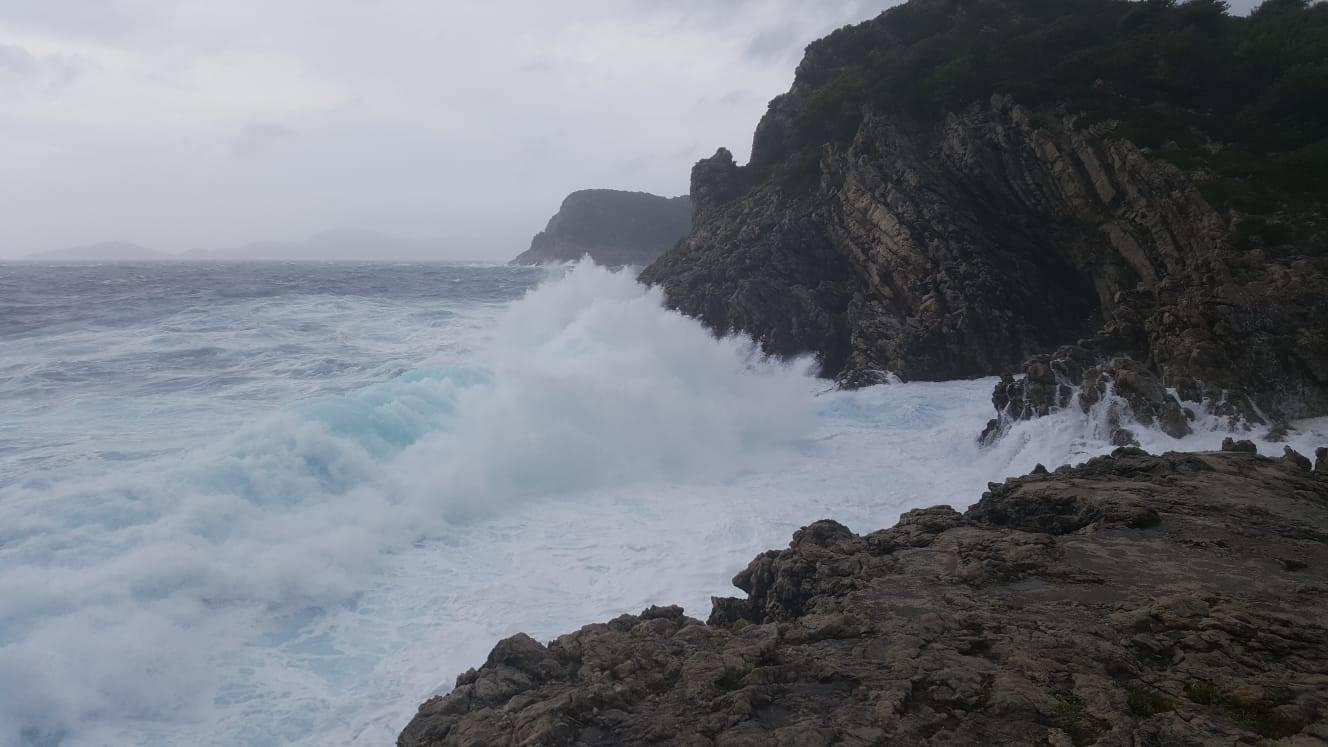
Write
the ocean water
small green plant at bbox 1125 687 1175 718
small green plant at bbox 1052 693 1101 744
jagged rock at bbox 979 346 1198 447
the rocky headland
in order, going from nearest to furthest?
small green plant at bbox 1052 693 1101 744, small green plant at bbox 1125 687 1175 718, the rocky headland, the ocean water, jagged rock at bbox 979 346 1198 447

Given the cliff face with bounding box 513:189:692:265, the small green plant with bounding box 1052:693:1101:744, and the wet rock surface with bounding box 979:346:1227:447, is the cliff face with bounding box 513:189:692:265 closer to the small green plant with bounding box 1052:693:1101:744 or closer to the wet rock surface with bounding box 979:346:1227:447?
the wet rock surface with bounding box 979:346:1227:447

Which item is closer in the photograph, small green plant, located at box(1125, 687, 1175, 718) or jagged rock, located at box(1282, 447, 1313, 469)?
small green plant, located at box(1125, 687, 1175, 718)

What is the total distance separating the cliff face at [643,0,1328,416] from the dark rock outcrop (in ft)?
25.2

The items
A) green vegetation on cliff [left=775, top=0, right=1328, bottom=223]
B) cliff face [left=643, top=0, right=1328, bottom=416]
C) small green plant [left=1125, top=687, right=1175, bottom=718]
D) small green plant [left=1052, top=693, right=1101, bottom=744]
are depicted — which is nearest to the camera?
small green plant [left=1052, top=693, right=1101, bottom=744]

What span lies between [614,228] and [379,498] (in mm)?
106153

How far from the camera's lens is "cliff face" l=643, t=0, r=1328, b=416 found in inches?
555

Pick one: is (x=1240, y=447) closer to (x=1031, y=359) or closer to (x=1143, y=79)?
(x=1031, y=359)

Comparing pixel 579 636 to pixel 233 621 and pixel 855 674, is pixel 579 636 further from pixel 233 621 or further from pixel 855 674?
pixel 233 621

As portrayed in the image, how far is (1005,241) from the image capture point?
74.4 feet

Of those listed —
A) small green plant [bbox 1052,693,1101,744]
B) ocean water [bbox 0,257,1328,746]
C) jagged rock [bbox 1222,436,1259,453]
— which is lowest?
ocean water [bbox 0,257,1328,746]

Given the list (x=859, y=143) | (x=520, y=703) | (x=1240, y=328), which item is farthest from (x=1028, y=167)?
(x=520, y=703)

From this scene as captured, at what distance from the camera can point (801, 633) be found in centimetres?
589

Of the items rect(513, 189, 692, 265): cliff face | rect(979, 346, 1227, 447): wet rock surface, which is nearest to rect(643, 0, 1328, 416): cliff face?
rect(979, 346, 1227, 447): wet rock surface

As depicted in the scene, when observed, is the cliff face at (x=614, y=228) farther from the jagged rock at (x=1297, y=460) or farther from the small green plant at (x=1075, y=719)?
the small green plant at (x=1075, y=719)
